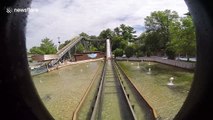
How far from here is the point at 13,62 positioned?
206 centimetres

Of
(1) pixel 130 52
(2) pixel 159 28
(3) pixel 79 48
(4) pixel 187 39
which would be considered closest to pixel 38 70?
(4) pixel 187 39

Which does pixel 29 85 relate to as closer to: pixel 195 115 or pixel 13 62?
pixel 13 62

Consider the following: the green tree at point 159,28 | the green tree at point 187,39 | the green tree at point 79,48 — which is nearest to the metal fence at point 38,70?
the green tree at point 187,39

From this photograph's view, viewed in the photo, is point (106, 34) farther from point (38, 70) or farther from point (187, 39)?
point (187, 39)

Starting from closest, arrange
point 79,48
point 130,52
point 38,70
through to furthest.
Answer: point 38,70
point 130,52
point 79,48

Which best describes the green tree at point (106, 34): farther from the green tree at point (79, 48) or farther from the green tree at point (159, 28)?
the green tree at point (159, 28)

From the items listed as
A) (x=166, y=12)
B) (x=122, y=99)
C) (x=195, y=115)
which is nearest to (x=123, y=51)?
(x=166, y=12)

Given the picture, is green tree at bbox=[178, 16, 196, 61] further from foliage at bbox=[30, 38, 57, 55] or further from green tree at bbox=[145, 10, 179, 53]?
foliage at bbox=[30, 38, 57, 55]

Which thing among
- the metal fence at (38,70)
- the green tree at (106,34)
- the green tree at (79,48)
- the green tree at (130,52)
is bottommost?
the metal fence at (38,70)

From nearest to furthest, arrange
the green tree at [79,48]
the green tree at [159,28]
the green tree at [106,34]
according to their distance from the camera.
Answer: the green tree at [159,28]
the green tree at [79,48]
the green tree at [106,34]

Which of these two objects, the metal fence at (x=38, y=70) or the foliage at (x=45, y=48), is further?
the foliage at (x=45, y=48)

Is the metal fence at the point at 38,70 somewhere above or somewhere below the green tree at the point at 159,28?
below

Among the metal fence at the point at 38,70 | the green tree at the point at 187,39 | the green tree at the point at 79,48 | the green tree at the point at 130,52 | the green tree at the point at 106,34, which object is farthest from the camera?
the green tree at the point at 106,34

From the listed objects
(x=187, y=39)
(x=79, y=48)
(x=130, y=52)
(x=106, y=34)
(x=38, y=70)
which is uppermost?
(x=106, y=34)
